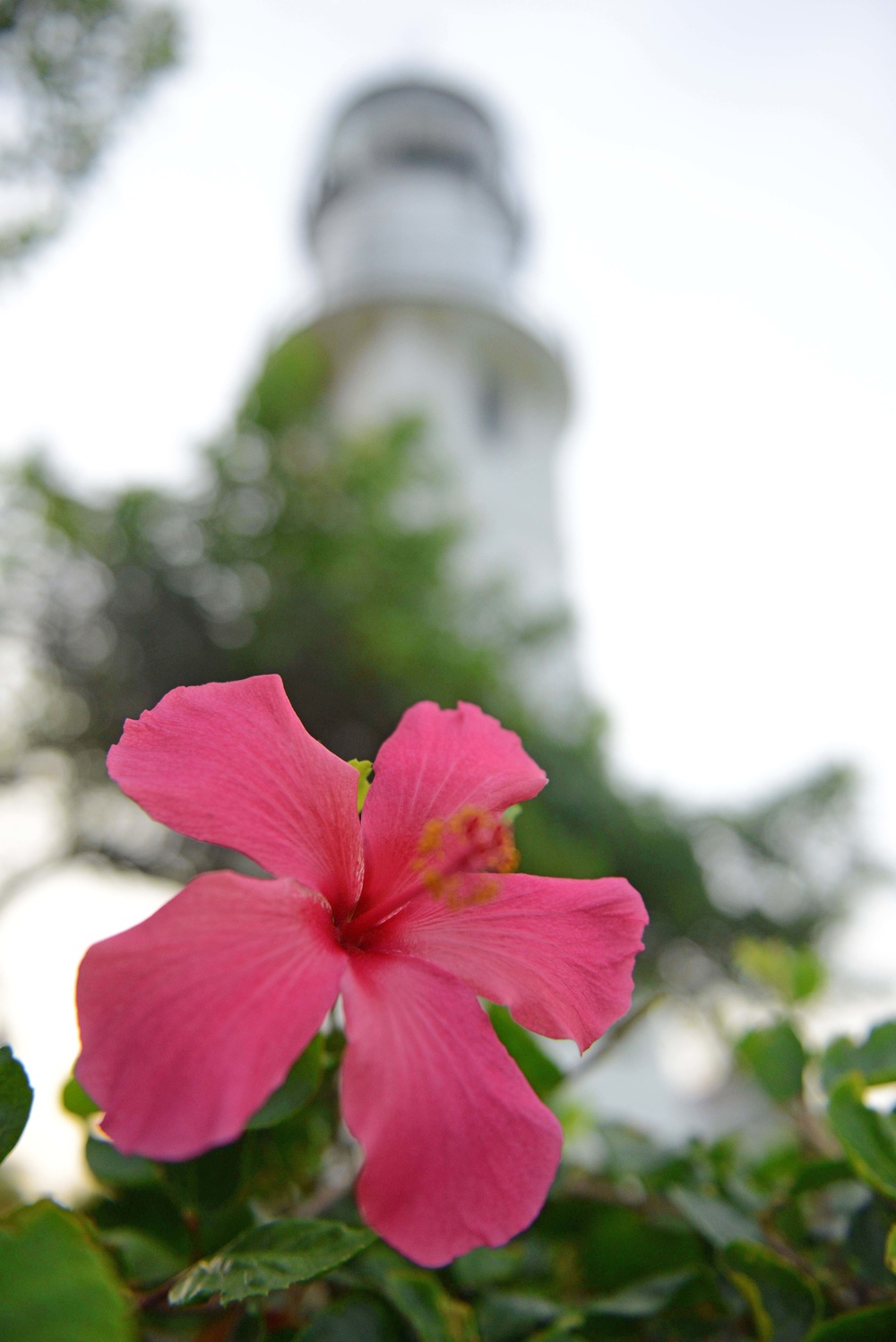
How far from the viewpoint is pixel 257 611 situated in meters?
3.16

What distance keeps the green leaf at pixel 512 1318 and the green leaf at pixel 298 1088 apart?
0.33 feet

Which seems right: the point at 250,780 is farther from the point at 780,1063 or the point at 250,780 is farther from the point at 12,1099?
the point at 780,1063

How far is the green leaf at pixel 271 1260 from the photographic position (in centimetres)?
21

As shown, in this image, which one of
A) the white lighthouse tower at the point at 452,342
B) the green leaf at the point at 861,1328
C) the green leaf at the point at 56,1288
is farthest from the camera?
the white lighthouse tower at the point at 452,342

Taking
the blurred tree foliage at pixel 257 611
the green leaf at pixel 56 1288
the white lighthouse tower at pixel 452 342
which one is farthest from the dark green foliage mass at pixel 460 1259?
the white lighthouse tower at pixel 452 342

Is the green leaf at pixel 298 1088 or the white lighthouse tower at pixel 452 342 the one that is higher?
the white lighthouse tower at pixel 452 342

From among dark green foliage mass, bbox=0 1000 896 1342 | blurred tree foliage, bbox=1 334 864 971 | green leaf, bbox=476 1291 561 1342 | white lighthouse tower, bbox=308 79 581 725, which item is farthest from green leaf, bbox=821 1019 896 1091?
white lighthouse tower, bbox=308 79 581 725

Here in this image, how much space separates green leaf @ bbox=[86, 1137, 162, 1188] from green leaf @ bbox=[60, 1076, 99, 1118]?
5 centimetres

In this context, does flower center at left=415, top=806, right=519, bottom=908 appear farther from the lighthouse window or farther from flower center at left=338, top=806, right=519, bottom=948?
the lighthouse window

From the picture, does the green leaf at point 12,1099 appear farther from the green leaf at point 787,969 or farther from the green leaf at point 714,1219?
the green leaf at point 787,969

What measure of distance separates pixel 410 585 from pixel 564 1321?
298cm

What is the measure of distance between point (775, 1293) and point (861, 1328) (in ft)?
0.15

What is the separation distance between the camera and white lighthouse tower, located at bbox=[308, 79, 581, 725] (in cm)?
600

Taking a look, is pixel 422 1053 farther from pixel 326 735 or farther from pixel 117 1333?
pixel 326 735
